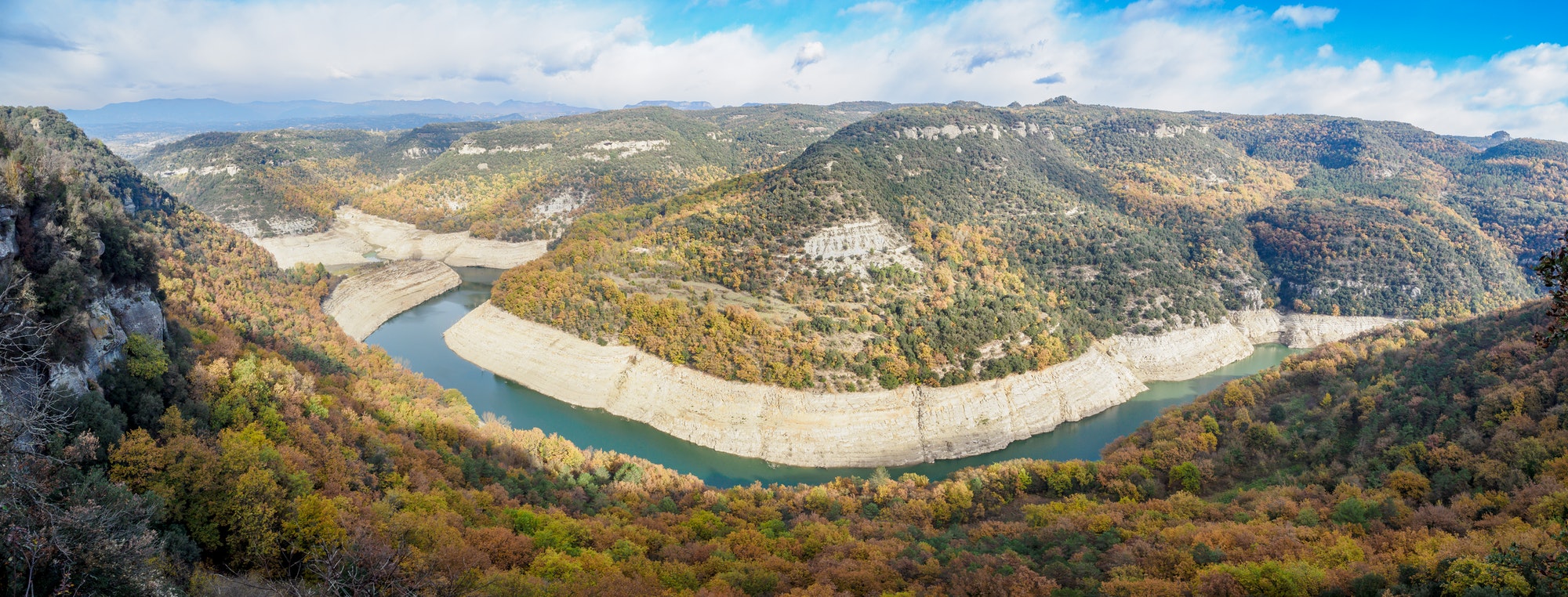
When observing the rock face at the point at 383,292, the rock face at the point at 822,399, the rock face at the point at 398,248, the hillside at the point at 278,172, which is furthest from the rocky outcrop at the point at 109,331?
the hillside at the point at 278,172

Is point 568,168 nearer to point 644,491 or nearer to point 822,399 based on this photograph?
point 822,399

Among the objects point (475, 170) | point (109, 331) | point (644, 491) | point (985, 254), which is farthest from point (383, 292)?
point (985, 254)

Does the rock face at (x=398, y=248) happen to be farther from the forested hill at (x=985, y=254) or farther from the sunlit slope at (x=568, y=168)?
the forested hill at (x=985, y=254)

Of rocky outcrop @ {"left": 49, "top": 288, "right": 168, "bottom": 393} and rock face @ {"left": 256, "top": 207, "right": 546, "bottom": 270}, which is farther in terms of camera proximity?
rock face @ {"left": 256, "top": 207, "right": 546, "bottom": 270}

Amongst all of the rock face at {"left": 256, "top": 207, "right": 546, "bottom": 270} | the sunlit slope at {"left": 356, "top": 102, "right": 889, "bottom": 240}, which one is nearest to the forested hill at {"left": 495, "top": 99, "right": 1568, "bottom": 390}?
the rock face at {"left": 256, "top": 207, "right": 546, "bottom": 270}

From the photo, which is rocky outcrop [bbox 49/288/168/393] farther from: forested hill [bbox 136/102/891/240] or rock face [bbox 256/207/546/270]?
forested hill [bbox 136/102/891/240]


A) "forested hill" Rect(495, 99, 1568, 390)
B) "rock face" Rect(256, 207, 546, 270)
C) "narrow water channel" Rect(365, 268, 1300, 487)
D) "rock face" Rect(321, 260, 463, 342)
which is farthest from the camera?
"rock face" Rect(256, 207, 546, 270)

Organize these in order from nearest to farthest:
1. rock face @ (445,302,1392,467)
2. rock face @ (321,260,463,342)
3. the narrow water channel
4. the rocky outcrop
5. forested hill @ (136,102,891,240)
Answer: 1. the rocky outcrop
2. the narrow water channel
3. rock face @ (445,302,1392,467)
4. rock face @ (321,260,463,342)
5. forested hill @ (136,102,891,240)
